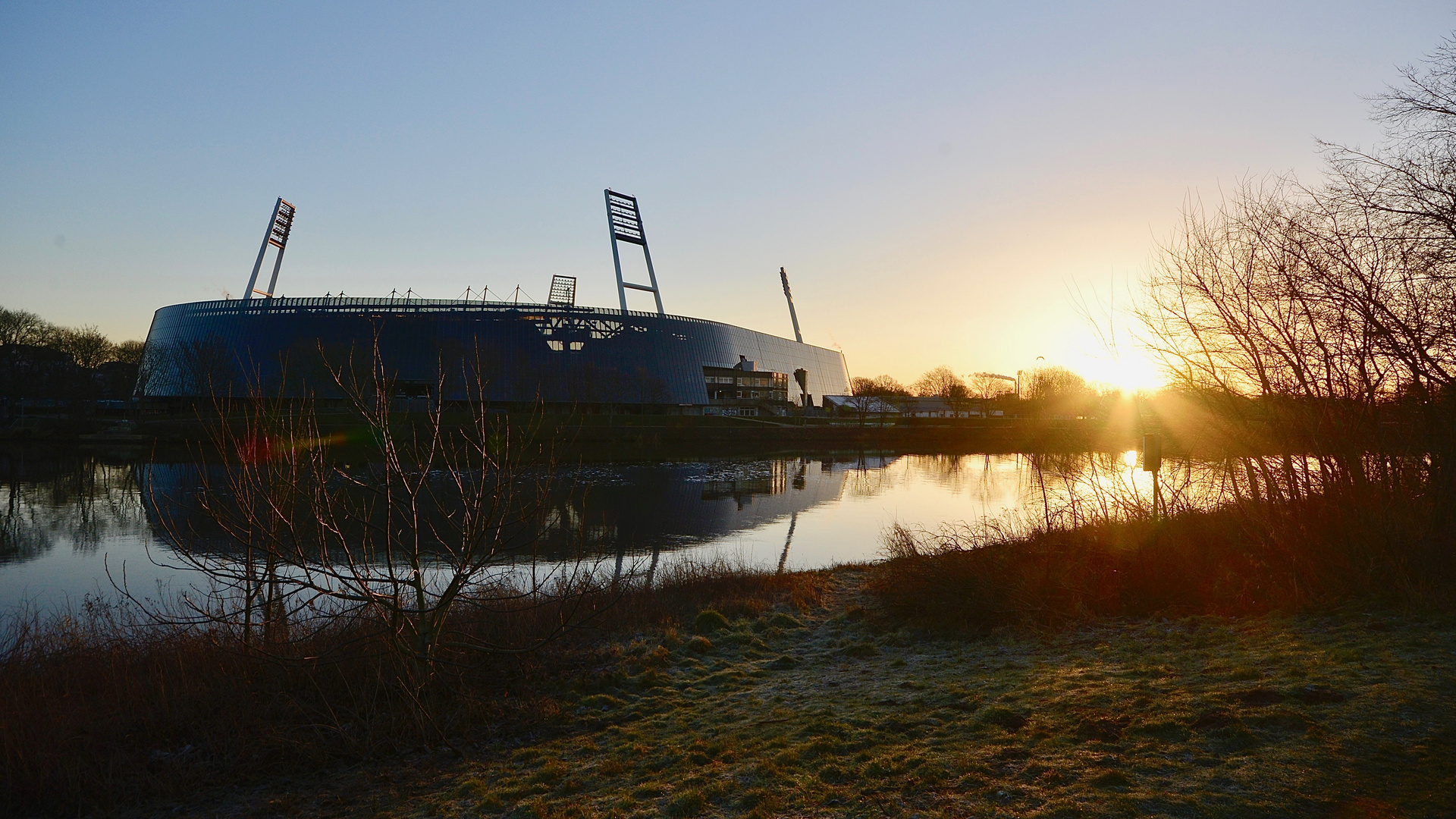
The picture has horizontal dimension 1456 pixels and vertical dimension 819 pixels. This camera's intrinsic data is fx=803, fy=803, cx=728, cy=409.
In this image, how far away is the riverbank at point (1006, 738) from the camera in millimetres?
4457

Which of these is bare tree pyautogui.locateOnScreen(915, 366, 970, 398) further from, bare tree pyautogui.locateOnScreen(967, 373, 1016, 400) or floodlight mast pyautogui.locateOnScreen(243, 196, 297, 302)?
floodlight mast pyautogui.locateOnScreen(243, 196, 297, 302)

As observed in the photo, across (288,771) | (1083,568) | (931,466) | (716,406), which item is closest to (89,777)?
(288,771)

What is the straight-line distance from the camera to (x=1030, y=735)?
5.57m

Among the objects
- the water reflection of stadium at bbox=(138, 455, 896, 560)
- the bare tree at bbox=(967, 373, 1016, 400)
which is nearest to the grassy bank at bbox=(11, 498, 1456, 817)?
the water reflection of stadium at bbox=(138, 455, 896, 560)

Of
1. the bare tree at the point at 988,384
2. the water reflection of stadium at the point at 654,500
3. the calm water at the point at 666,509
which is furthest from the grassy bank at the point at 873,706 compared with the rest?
the bare tree at the point at 988,384

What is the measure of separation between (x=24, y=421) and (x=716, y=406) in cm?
6660

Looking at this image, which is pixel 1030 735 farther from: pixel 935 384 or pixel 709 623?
pixel 935 384

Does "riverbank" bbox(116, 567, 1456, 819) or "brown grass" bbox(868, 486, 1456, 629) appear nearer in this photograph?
"riverbank" bbox(116, 567, 1456, 819)

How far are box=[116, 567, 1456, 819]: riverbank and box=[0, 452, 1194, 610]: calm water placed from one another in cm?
215

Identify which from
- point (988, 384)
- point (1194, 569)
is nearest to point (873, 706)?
point (1194, 569)

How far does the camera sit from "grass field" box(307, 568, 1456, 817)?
4.43 metres

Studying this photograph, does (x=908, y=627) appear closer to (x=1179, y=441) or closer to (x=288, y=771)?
(x=1179, y=441)

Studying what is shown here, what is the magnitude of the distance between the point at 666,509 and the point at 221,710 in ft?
73.3

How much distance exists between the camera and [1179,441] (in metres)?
12.5
